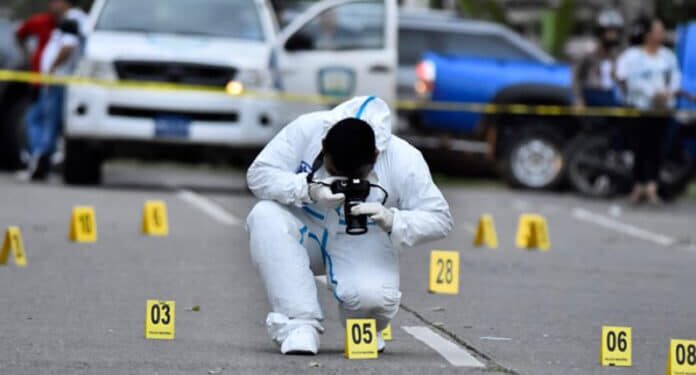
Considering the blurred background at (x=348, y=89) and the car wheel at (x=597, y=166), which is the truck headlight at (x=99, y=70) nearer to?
the blurred background at (x=348, y=89)

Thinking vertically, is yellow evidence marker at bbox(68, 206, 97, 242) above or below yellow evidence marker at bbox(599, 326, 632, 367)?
below

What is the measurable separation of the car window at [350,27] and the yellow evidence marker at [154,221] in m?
7.11

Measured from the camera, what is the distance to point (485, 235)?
14961mm

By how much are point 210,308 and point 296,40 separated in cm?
1123

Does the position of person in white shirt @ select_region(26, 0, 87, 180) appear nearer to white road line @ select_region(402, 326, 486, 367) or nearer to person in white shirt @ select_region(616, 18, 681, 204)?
person in white shirt @ select_region(616, 18, 681, 204)

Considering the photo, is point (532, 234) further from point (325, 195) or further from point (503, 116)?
Result: point (503, 116)

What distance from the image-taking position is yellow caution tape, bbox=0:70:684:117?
19625 mm

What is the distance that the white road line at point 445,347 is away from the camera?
809 cm

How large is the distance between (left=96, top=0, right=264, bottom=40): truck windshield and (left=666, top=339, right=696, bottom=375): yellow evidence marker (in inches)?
510

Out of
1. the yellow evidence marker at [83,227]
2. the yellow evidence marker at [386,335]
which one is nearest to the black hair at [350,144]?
the yellow evidence marker at [386,335]

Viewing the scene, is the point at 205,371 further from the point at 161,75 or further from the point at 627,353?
the point at 161,75

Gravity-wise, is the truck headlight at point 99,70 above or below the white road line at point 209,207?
above

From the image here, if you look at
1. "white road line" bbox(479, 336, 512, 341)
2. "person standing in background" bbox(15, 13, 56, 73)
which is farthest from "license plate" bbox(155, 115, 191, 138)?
"white road line" bbox(479, 336, 512, 341)

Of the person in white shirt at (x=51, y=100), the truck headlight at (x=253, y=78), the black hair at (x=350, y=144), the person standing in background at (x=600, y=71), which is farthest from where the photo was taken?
the person standing in background at (x=600, y=71)
